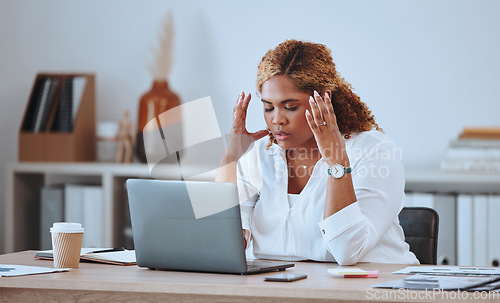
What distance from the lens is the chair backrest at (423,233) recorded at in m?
1.99

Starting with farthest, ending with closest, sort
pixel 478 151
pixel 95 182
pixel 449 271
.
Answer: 1. pixel 95 182
2. pixel 478 151
3. pixel 449 271

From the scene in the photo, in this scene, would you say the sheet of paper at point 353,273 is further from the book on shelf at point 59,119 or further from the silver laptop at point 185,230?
the book on shelf at point 59,119

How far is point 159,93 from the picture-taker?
3289mm

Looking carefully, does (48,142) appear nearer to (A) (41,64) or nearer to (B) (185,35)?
(A) (41,64)

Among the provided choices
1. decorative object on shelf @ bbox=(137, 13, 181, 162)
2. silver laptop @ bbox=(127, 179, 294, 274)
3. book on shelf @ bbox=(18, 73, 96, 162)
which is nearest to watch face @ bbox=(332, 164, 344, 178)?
silver laptop @ bbox=(127, 179, 294, 274)

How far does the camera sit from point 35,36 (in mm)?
3635

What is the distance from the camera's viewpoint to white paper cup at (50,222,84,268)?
5.35ft

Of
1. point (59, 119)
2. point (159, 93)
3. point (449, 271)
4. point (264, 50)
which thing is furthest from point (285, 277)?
point (59, 119)

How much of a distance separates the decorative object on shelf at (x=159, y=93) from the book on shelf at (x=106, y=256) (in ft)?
4.53

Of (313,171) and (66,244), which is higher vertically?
(313,171)

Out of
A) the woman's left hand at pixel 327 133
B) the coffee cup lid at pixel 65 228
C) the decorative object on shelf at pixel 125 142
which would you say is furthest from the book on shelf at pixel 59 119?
the woman's left hand at pixel 327 133

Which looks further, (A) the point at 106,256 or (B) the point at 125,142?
→ (B) the point at 125,142

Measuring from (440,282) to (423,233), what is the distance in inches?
25.4

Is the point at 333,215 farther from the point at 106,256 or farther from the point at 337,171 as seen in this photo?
the point at 106,256
